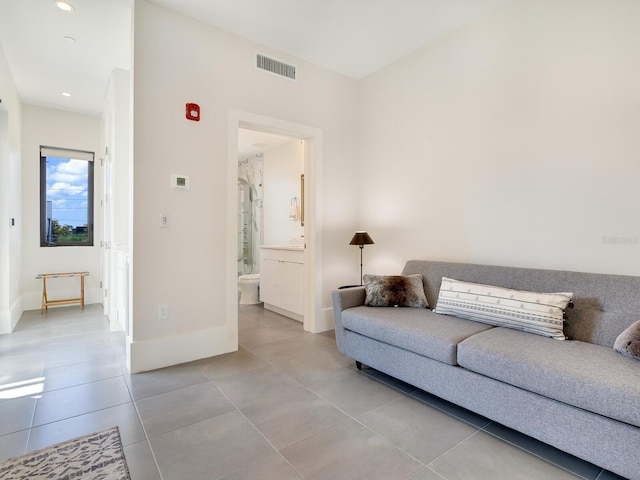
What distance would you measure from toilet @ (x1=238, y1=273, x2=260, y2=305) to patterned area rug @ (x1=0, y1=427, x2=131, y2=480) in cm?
334

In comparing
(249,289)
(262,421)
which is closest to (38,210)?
(249,289)

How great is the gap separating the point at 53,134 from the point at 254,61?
3.56 metres

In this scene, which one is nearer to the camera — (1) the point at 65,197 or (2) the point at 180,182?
(2) the point at 180,182

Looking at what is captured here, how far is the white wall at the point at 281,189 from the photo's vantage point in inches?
219

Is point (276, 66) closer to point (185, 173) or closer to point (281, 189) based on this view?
point (185, 173)

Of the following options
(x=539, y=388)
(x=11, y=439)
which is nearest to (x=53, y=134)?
(x=11, y=439)

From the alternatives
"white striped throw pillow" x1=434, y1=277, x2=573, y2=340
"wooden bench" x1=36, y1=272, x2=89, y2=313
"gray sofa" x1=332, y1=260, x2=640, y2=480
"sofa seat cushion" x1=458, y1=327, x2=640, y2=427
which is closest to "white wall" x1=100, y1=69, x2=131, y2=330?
"wooden bench" x1=36, y1=272, x2=89, y2=313

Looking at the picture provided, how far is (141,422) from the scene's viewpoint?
195 centimetres

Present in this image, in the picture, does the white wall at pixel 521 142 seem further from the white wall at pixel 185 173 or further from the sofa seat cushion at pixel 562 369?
→ the white wall at pixel 185 173

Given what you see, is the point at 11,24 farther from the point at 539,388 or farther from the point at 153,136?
the point at 539,388

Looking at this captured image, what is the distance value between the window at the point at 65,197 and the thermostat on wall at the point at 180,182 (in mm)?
3296

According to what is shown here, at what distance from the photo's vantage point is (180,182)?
2.84 meters

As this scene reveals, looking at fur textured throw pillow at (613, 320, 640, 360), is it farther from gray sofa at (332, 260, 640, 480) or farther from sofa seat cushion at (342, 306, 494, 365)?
sofa seat cushion at (342, 306, 494, 365)

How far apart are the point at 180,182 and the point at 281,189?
10.6 ft
